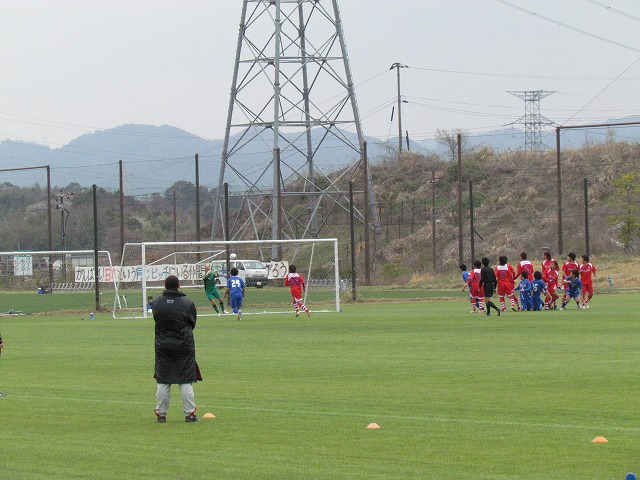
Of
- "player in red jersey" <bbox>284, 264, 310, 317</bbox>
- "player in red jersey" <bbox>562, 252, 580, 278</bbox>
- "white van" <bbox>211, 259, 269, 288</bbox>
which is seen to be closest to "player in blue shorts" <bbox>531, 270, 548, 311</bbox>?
"player in red jersey" <bbox>562, 252, 580, 278</bbox>

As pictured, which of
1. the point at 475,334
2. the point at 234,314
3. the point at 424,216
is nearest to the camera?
the point at 475,334

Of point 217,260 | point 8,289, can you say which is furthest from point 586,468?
point 8,289

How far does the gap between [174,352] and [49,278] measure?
149 ft

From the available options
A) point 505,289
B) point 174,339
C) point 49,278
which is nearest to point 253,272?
point 49,278

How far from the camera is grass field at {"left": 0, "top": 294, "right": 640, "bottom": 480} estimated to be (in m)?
10.9

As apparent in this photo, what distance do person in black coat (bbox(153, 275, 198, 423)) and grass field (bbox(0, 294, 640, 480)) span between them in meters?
0.41

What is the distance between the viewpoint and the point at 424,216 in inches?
3745

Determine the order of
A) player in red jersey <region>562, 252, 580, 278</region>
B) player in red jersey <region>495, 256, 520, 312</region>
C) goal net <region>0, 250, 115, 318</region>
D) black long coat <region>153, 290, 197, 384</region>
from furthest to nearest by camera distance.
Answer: goal net <region>0, 250, 115, 318</region> → player in red jersey <region>495, 256, 520, 312</region> → player in red jersey <region>562, 252, 580, 278</region> → black long coat <region>153, 290, 197, 384</region>

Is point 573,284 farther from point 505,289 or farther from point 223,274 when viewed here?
point 223,274

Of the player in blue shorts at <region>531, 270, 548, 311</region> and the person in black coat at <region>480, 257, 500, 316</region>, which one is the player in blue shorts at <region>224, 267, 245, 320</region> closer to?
the person in black coat at <region>480, 257, 500, 316</region>

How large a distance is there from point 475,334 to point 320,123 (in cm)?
3749

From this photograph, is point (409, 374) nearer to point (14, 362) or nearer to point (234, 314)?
point (14, 362)

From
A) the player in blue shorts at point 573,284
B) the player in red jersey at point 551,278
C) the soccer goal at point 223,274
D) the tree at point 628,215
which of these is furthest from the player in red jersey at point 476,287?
the tree at point 628,215

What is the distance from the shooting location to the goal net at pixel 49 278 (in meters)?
54.0
